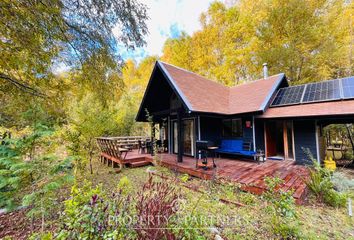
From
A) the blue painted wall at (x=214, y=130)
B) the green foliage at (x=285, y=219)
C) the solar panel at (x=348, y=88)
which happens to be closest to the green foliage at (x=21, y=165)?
the green foliage at (x=285, y=219)

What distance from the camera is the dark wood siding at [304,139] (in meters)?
6.81

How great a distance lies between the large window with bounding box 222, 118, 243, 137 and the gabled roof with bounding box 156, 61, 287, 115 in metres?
0.69

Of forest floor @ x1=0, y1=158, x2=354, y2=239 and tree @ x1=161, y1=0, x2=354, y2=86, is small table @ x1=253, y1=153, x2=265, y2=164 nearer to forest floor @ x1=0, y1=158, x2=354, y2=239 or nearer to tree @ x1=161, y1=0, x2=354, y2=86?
forest floor @ x1=0, y1=158, x2=354, y2=239

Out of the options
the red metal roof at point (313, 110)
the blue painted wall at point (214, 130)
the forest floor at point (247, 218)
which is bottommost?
the forest floor at point (247, 218)

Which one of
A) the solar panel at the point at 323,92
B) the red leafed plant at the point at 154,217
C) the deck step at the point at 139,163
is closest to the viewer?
the red leafed plant at the point at 154,217

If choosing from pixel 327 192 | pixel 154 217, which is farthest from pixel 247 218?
pixel 327 192

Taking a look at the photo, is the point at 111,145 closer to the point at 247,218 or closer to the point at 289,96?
the point at 247,218

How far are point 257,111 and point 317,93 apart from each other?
9.54 feet

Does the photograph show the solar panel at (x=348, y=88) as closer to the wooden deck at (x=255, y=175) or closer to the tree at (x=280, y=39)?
the wooden deck at (x=255, y=175)

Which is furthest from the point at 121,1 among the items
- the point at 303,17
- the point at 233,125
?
the point at 303,17

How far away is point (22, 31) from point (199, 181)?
5.90 metres

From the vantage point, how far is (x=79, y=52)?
4.83 metres

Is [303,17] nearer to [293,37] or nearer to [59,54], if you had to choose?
[293,37]

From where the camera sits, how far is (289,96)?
805 centimetres
